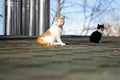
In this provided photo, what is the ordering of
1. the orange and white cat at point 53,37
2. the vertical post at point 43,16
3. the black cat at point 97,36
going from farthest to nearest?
the vertical post at point 43,16 → the black cat at point 97,36 → the orange and white cat at point 53,37

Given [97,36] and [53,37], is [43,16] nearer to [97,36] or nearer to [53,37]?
[97,36]

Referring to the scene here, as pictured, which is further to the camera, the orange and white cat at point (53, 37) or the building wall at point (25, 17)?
the building wall at point (25, 17)

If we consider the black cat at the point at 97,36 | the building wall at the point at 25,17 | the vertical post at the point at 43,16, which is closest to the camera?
the black cat at the point at 97,36

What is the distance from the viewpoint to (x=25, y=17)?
11750mm

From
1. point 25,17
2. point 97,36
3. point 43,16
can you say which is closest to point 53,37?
point 97,36

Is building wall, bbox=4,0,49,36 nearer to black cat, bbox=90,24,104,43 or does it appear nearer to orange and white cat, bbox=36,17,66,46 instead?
black cat, bbox=90,24,104,43

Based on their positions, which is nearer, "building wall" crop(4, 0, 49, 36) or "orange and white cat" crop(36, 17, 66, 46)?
"orange and white cat" crop(36, 17, 66, 46)

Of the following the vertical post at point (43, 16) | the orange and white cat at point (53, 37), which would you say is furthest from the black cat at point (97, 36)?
the vertical post at point (43, 16)

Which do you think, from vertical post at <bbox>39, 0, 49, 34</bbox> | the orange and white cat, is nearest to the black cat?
the orange and white cat

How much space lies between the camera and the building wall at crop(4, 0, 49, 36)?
11.1 metres

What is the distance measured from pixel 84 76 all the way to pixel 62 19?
3253 mm

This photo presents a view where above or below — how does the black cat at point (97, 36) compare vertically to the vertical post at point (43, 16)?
below

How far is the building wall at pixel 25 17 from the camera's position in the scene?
439 inches

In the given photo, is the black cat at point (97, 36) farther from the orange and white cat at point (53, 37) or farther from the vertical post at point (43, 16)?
the vertical post at point (43, 16)
